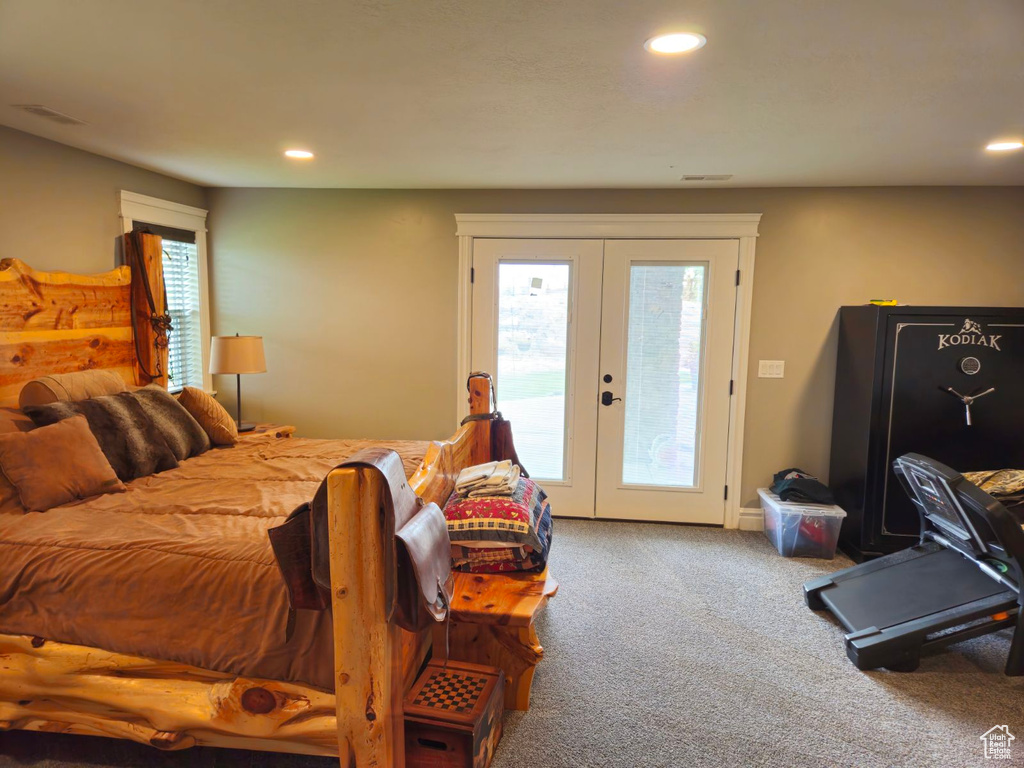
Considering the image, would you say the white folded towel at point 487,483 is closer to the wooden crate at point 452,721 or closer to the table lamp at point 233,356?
the wooden crate at point 452,721

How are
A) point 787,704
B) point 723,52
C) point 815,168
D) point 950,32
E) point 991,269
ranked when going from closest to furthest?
point 950,32
point 723,52
point 787,704
point 815,168
point 991,269

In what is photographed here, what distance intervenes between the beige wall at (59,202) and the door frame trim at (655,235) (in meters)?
2.11

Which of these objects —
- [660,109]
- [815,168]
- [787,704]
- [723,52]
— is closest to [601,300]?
[815,168]

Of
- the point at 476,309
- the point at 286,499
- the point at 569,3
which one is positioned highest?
the point at 569,3

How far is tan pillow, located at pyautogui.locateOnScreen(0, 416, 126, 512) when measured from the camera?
2.33 meters

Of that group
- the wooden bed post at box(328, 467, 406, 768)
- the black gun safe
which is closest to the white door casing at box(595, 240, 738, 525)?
the black gun safe

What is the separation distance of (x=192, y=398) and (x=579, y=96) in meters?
2.65

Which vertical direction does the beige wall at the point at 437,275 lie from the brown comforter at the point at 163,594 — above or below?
above

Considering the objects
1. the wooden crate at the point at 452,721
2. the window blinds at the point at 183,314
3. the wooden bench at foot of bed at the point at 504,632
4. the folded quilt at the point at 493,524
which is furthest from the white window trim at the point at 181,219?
the wooden crate at the point at 452,721

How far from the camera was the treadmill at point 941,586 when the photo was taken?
251 cm

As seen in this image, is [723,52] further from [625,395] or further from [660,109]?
[625,395]

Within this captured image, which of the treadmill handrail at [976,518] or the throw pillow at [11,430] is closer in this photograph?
the throw pillow at [11,430]

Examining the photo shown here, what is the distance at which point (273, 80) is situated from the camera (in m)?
2.20

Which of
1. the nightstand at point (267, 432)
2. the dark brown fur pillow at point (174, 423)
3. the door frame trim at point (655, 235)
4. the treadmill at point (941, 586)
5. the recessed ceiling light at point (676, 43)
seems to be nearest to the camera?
the recessed ceiling light at point (676, 43)
